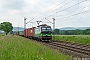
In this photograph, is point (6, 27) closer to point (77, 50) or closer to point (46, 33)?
point (46, 33)

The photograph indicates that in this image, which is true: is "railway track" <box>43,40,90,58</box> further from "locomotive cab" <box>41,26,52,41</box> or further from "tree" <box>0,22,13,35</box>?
"tree" <box>0,22,13,35</box>

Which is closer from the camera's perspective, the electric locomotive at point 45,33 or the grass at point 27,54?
the grass at point 27,54

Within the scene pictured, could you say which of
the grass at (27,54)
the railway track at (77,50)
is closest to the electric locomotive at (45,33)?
the railway track at (77,50)

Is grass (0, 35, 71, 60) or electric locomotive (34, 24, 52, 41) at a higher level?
electric locomotive (34, 24, 52, 41)

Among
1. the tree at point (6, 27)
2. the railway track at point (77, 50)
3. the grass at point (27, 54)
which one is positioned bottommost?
the railway track at point (77, 50)

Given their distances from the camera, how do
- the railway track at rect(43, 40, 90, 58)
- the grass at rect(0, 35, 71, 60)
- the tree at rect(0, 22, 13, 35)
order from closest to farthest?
the grass at rect(0, 35, 71, 60) < the railway track at rect(43, 40, 90, 58) < the tree at rect(0, 22, 13, 35)

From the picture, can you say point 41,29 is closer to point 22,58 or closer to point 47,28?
point 47,28

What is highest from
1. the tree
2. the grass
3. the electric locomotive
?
the tree

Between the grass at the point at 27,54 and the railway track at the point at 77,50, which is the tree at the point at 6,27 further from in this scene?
the grass at the point at 27,54

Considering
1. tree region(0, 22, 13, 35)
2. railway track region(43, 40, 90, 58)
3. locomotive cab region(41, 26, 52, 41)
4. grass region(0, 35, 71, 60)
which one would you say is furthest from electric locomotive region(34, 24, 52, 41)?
tree region(0, 22, 13, 35)

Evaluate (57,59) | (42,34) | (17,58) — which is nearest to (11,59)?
(17,58)

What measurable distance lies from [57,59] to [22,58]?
1623 mm

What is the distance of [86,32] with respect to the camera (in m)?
80.1

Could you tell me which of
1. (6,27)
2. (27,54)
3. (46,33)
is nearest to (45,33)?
(46,33)
